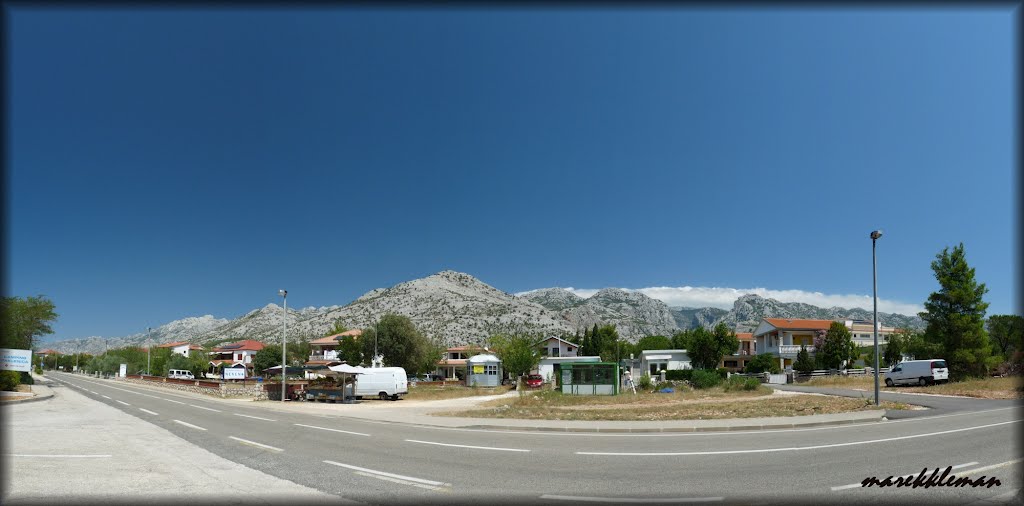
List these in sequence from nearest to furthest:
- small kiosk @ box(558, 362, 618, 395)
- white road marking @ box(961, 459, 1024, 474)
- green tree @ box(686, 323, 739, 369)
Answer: white road marking @ box(961, 459, 1024, 474), small kiosk @ box(558, 362, 618, 395), green tree @ box(686, 323, 739, 369)

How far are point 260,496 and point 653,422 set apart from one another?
1390cm

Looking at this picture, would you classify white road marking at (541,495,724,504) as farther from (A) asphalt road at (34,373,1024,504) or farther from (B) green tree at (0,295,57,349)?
(B) green tree at (0,295,57,349)

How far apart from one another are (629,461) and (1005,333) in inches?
3187

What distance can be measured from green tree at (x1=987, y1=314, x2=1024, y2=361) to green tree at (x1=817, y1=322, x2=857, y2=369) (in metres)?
13.4

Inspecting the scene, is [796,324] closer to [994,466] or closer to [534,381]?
[534,381]

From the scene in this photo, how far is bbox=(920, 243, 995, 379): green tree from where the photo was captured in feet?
133

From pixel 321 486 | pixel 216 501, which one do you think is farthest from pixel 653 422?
pixel 216 501

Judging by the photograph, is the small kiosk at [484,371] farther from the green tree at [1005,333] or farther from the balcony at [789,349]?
the green tree at [1005,333]

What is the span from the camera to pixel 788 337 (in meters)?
74.7

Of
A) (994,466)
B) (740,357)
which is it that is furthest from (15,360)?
(740,357)

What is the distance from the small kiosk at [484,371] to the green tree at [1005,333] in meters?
54.7

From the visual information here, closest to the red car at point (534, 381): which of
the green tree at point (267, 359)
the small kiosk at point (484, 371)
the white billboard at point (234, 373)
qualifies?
the small kiosk at point (484, 371)

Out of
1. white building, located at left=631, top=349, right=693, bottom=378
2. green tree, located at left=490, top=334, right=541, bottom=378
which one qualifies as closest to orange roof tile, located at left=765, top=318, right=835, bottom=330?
white building, located at left=631, top=349, right=693, bottom=378

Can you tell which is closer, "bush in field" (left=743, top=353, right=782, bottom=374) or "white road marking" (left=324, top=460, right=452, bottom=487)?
"white road marking" (left=324, top=460, right=452, bottom=487)
